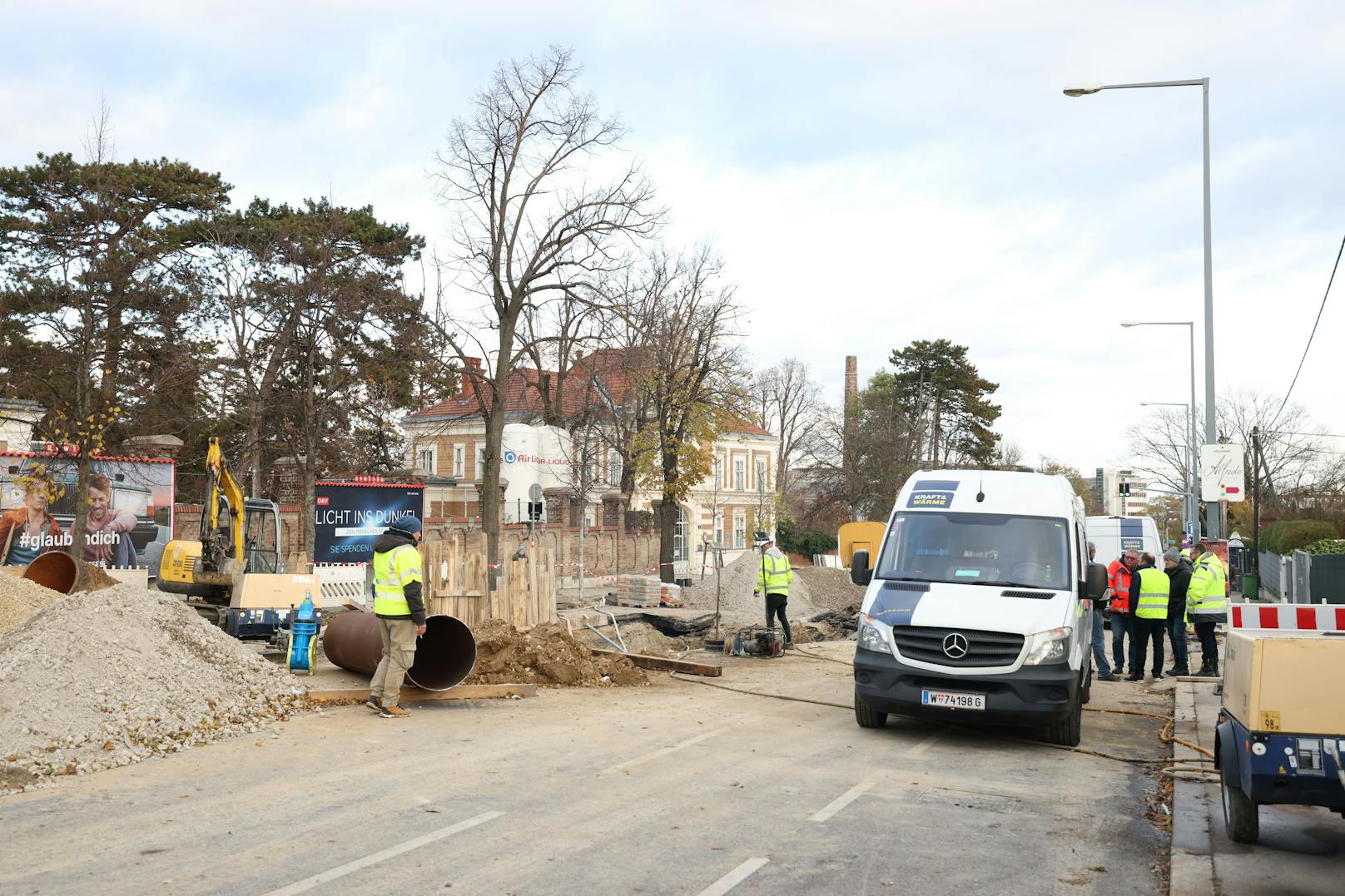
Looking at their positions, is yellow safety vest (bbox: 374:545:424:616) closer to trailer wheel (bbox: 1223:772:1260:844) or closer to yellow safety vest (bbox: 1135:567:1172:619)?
trailer wheel (bbox: 1223:772:1260:844)

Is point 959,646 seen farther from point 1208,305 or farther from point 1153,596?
point 1208,305

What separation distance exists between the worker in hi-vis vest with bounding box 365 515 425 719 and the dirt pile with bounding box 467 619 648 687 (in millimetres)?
1963

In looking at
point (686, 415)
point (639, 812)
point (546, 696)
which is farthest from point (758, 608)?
point (639, 812)

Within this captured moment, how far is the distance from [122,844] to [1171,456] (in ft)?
245

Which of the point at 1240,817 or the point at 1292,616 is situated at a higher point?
the point at 1292,616

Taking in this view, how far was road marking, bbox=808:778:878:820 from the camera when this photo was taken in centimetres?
784

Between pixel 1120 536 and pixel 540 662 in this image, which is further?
pixel 1120 536

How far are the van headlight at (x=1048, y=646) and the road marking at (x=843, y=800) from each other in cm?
215

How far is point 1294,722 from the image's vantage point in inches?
243

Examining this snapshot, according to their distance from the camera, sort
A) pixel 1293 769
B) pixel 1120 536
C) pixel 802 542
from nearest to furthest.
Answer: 1. pixel 1293 769
2. pixel 1120 536
3. pixel 802 542

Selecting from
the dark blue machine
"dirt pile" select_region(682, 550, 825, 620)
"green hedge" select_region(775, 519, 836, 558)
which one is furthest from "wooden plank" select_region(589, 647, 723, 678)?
"green hedge" select_region(775, 519, 836, 558)

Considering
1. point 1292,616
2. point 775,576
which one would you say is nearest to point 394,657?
point 1292,616

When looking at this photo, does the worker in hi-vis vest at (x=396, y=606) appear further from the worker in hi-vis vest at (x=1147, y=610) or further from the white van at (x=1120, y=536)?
the white van at (x=1120, y=536)

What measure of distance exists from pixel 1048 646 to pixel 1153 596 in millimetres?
6535
